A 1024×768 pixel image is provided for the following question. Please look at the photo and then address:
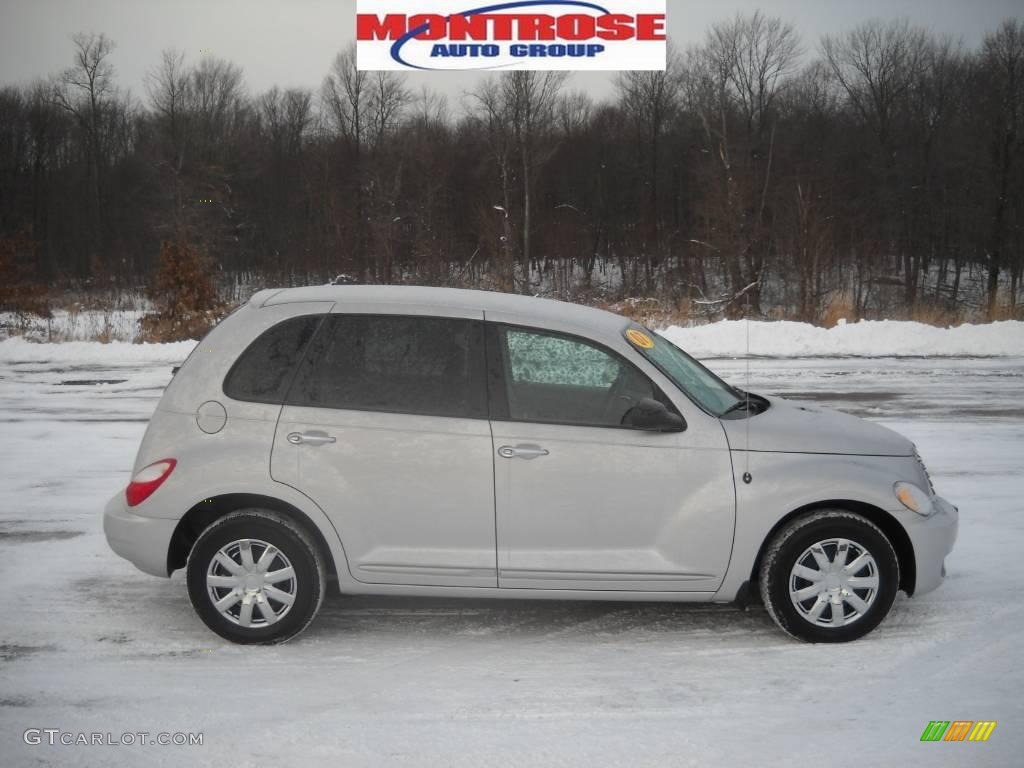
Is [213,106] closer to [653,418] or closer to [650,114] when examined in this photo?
[650,114]

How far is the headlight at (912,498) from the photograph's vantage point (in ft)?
15.9

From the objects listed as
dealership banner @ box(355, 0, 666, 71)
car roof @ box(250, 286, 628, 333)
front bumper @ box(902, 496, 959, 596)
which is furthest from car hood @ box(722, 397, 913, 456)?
dealership banner @ box(355, 0, 666, 71)

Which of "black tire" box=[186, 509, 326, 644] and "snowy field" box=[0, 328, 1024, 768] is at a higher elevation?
"black tire" box=[186, 509, 326, 644]

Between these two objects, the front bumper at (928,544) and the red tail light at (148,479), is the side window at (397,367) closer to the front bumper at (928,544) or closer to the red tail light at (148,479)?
the red tail light at (148,479)

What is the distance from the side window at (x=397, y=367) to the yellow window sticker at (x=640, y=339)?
84 cm

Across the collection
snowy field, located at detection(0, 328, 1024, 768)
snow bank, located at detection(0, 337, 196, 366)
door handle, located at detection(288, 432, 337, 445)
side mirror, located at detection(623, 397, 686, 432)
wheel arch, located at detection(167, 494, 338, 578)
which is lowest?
snowy field, located at detection(0, 328, 1024, 768)

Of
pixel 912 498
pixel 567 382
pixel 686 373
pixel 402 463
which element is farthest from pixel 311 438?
pixel 912 498

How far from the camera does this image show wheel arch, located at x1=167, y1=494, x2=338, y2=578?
485 centimetres

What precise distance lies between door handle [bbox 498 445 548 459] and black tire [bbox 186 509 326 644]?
1095mm

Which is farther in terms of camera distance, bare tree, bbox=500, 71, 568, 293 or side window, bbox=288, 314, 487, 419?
bare tree, bbox=500, 71, 568, 293

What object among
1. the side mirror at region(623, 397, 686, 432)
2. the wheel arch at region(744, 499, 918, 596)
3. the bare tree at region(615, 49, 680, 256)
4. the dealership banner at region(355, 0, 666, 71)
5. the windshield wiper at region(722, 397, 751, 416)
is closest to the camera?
the side mirror at region(623, 397, 686, 432)

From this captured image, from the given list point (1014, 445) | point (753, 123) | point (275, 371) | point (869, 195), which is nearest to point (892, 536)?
point (275, 371)

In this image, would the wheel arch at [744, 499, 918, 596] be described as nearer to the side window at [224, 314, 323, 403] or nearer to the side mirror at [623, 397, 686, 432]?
the side mirror at [623, 397, 686, 432]

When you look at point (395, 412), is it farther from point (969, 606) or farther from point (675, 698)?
point (969, 606)
